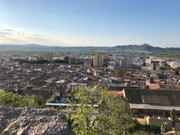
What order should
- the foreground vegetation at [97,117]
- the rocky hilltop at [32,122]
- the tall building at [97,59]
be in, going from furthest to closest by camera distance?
the tall building at [97,59], the foreground vegetation at [97,117], the rocky hilltop at [32,122]

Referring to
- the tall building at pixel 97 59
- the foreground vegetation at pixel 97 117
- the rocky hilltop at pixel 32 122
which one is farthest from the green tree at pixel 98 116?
the tall building at pixel 97 59

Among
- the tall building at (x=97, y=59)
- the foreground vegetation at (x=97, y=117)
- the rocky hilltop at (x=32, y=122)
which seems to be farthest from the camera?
the tall building at (x=97, y=59)

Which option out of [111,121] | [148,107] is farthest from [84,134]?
[148,107]

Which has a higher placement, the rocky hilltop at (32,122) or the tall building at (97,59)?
the rocky hilltop at (32,122)

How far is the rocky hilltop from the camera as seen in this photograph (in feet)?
16.3

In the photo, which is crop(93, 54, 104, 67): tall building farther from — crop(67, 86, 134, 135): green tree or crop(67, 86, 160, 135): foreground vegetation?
crop(67, 86, 134, 135): green tree

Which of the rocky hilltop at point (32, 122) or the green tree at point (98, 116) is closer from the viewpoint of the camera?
the rocky hilltop at point (32, 122)

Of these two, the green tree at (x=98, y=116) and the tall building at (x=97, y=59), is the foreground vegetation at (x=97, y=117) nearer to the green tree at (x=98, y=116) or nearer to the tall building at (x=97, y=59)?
the green tree at (x=98, y=116)

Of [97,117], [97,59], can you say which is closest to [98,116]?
[97,117]

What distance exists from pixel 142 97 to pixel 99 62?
67.7m

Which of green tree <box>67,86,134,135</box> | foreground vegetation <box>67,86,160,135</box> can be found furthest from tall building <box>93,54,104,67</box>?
green tree <box>67,86,134,135</box>

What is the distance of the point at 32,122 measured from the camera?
17.7 feet

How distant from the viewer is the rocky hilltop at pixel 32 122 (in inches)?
195

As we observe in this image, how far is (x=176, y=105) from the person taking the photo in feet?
65.2
